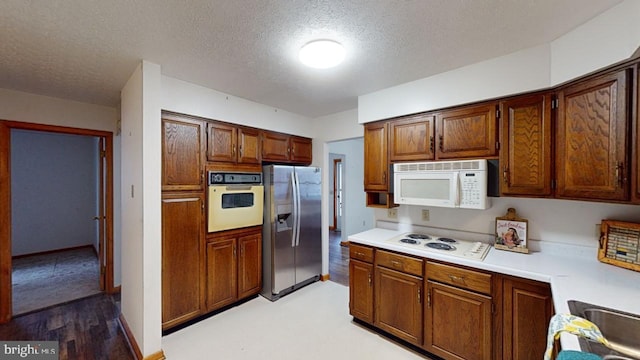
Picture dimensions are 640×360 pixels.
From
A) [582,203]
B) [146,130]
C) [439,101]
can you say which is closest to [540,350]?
[582,203]

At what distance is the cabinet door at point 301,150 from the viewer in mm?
3650

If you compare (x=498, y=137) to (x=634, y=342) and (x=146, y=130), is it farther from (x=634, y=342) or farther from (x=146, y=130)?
(x=146, y=130)

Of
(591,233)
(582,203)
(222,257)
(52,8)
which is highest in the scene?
(52,8)

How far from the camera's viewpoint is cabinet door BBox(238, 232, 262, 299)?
119 inches

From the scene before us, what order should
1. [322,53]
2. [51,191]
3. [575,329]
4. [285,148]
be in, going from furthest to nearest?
1. [51,191]
2. [285,148]
3. [322,53]
4. [575,329]

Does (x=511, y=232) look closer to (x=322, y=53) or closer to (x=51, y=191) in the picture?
(x=322, y=53)

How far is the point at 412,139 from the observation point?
2.52 m

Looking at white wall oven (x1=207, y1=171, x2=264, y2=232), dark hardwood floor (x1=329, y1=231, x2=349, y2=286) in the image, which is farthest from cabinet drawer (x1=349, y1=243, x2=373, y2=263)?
dark hardwood floor (x1=329, y1=231, x2=349, y2=286)

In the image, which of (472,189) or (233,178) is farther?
(233,178)

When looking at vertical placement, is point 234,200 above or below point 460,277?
above

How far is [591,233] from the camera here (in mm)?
1905

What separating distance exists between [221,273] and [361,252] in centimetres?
156

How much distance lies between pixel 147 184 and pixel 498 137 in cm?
286

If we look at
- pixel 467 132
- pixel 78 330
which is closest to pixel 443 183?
pixel 467 132
